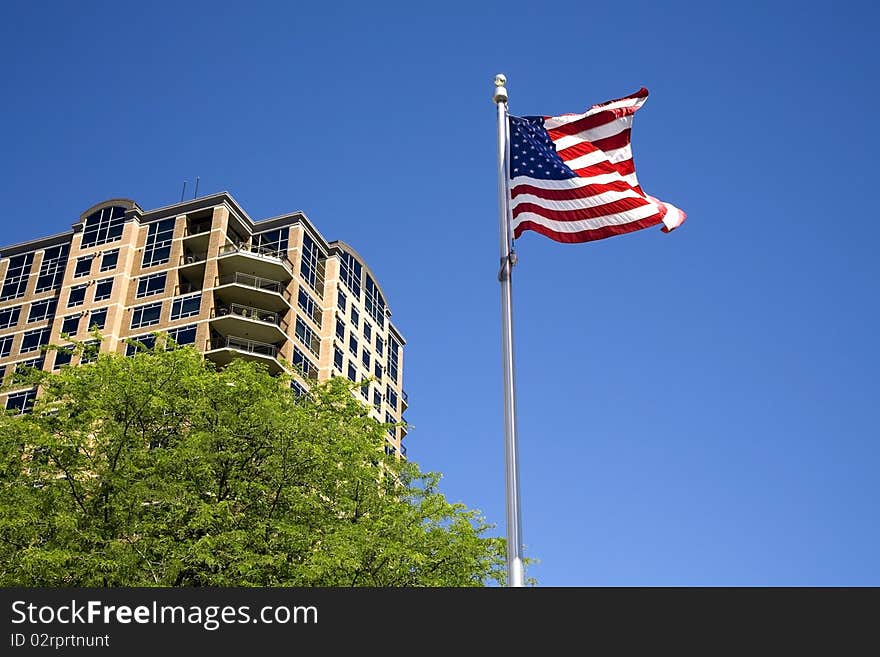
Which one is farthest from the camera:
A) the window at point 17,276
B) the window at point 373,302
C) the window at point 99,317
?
the window at point 373,302

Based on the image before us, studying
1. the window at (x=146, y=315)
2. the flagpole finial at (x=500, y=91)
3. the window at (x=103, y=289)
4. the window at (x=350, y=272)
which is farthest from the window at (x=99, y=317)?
the flagpole finial at (x=500, y=91)

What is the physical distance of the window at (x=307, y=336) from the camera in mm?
64875

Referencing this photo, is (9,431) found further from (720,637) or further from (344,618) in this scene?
(720,637)

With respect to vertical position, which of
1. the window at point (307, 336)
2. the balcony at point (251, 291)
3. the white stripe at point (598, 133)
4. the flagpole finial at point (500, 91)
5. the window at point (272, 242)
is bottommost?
the white stripe at point (598, 133)

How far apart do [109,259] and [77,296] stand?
347 cm

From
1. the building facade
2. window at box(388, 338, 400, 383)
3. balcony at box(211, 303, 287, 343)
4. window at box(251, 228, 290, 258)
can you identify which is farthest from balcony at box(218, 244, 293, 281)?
window at box(388, 338, 400, 383)

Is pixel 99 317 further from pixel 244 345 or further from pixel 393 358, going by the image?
pixel 393 358

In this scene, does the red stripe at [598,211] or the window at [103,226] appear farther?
the window at [103,226]

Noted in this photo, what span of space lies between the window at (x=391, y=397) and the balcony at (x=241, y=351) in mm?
15363

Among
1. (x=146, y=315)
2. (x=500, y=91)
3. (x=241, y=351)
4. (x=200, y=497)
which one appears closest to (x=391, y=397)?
(x=241, y=351)

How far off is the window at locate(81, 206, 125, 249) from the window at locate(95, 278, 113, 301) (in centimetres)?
394

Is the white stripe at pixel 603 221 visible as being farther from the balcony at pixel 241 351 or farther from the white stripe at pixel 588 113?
the balcony at pixel 241 351

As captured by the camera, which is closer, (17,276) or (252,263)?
(252,263)

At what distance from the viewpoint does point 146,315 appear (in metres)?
64.1
